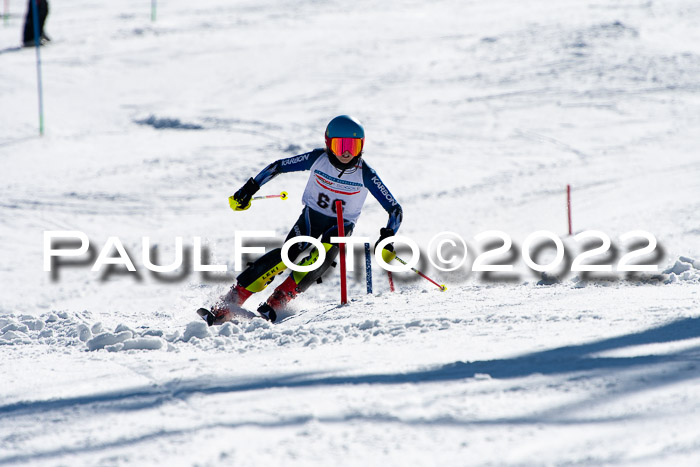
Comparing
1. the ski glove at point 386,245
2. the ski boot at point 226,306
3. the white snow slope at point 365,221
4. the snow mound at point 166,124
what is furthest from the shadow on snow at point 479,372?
the snow mound at point 166,124

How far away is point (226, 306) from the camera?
6.10m

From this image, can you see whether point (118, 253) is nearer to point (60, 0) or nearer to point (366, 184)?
point (366, 184)

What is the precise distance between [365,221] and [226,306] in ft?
15.2

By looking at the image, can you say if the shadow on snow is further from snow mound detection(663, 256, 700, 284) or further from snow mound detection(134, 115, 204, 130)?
snow mound detection(134, 115, 204, 130)

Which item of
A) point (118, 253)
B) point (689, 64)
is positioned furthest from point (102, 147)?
point (689, 64)

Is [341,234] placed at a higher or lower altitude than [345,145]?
lower

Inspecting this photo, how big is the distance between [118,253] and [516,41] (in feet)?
39.1

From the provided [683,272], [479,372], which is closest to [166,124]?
[683,272]

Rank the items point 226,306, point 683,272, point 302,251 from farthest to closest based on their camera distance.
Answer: point 302,251, point 226,306, point 683,272

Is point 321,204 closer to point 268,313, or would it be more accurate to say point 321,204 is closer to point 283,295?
point 283,295

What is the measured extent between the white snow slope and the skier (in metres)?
0.31

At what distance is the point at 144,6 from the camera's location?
83.2 ft

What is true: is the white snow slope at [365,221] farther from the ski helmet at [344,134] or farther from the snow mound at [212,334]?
the ski helmet at [344,134]

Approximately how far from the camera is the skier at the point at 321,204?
6.05m
